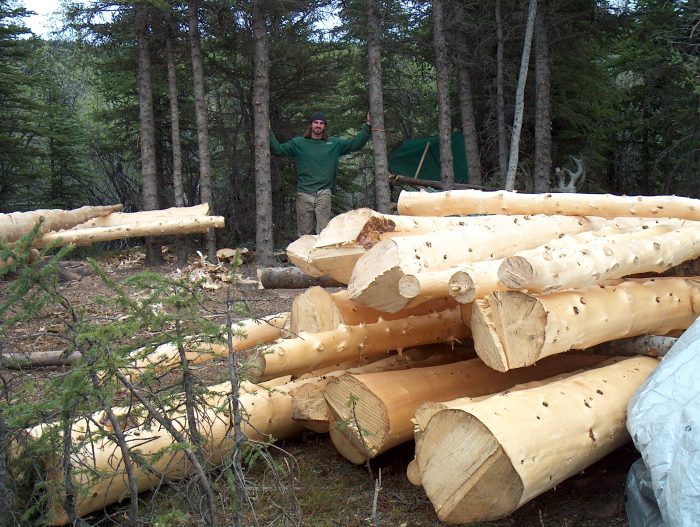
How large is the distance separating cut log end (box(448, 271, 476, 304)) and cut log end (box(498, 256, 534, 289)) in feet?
0.54

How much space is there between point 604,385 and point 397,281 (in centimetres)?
128

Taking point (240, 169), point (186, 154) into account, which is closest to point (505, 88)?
point (240, 169)

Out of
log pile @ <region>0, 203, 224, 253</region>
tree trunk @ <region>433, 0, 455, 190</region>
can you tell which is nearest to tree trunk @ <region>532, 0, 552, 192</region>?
tree trunk @ <region>433, 0, 455, 190</region>

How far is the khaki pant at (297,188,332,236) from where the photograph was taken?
1095cm

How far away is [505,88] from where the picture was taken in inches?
677

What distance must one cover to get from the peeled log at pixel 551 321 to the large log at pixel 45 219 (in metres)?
4.00

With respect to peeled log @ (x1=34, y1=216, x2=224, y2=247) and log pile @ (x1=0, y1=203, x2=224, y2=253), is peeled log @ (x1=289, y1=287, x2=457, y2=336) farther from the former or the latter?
peeled log @ (x1=34, y1=216, x2=224, y2=247)

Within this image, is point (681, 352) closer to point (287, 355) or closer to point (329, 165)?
point (287, 355)

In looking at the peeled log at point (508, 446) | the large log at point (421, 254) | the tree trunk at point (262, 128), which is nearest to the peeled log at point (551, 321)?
the peeled log at point (508, 446)

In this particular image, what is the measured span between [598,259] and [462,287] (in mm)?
883

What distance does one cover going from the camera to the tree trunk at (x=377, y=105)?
11.7m

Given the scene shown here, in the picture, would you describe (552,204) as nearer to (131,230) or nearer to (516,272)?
(516,272)

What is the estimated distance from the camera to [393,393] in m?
3.74

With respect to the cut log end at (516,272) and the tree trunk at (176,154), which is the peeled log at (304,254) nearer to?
the cut log end at (516,272)
